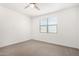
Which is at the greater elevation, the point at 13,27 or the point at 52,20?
the point at 52,20

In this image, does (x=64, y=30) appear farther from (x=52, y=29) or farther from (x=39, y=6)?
(x=39, y=6)

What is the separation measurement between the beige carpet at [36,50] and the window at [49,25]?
35cm

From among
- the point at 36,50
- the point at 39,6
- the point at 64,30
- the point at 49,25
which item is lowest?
the point at 36,50

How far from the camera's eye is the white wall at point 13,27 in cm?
201

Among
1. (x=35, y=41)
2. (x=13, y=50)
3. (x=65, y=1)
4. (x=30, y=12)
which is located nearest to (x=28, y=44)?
(x=35, y=41)

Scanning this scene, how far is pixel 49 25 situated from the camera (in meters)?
2.06

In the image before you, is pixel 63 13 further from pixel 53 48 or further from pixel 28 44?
pixel 28 44

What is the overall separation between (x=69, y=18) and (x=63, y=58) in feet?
3.21

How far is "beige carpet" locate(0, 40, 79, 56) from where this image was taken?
2.00 meters

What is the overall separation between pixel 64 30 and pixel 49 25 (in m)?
0.39

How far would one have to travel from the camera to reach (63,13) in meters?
2.02

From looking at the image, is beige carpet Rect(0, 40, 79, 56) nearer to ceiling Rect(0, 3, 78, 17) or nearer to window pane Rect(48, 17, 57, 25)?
window pane Rect(48, 17, 57, 25)

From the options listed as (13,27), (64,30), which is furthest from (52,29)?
(13,27)

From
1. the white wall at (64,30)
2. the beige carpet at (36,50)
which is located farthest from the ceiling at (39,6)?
the beige carpet at (36,50)
